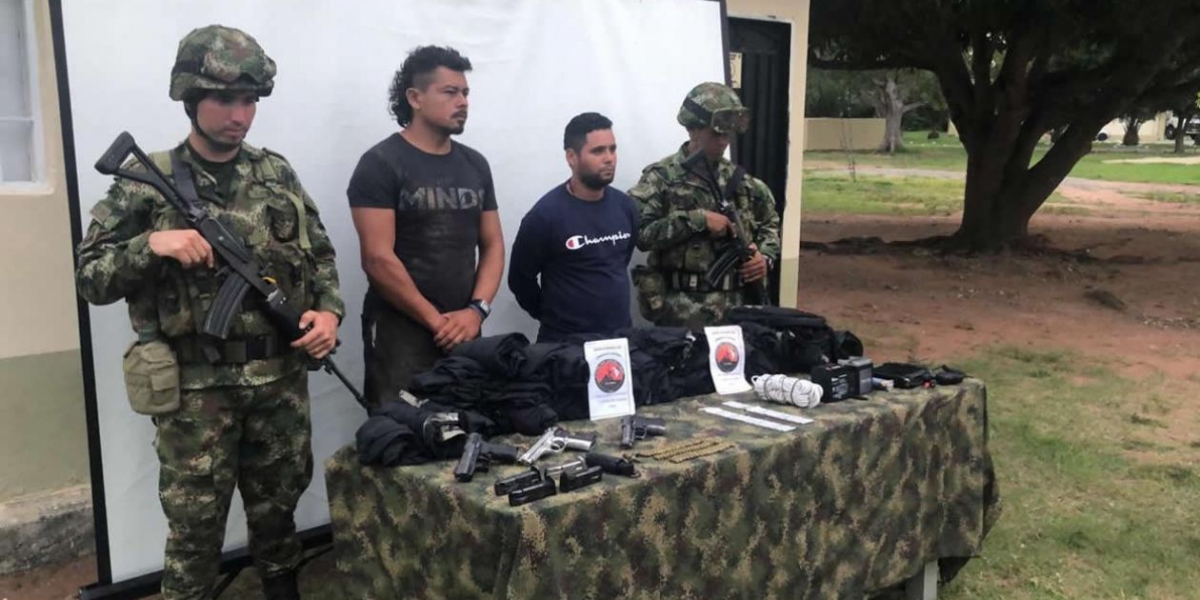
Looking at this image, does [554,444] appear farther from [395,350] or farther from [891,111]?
[891,111]

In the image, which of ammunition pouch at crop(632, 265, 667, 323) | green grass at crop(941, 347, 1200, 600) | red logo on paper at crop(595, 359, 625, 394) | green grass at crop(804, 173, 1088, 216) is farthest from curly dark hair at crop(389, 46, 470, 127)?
green grass at crop(804, 173, 1088, 216)

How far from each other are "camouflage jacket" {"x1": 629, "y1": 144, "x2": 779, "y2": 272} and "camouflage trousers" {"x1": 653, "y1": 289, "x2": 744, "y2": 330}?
13cm

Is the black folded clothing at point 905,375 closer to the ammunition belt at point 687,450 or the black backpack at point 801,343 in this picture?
the black backpack at point 801,343

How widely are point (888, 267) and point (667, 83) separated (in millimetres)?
7471

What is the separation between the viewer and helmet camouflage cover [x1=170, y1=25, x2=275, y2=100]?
2.89 meters

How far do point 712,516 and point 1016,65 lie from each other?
10775mm

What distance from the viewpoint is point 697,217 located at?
4.29 metres

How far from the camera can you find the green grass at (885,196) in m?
18.7

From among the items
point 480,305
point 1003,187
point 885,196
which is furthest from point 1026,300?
point 885,196

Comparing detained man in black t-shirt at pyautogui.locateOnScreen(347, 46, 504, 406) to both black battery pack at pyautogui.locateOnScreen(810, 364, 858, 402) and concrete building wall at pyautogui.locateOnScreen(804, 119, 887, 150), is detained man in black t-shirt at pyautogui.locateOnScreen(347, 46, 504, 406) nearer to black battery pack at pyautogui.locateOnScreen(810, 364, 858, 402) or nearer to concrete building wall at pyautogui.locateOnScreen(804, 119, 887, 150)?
black battery pack at pyautogui.locateOnScreen(810, 364, 858, 402)

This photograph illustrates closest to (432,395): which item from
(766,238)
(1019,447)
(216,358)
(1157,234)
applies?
(216,358)

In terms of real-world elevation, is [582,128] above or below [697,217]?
above

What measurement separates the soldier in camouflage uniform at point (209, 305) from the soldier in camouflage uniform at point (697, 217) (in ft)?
5.22

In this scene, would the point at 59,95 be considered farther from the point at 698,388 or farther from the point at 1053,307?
the point at 1053,307
